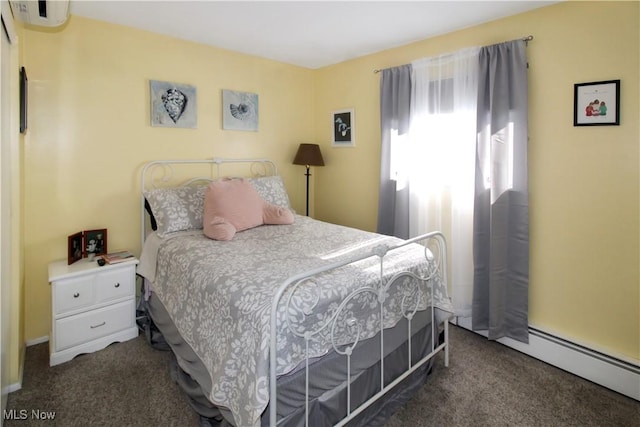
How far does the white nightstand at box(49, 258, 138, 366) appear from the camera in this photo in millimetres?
2354

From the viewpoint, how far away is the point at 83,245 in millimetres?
2689

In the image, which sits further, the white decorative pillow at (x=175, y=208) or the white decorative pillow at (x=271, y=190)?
the white decorative pillow at (x=271, y=190)

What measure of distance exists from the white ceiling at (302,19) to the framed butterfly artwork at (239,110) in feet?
1.47

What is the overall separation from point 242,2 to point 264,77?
53.0 inches

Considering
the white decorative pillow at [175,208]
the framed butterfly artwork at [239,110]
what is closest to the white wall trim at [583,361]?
the white decorative pillow at [175,208]

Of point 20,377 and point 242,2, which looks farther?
point 242,2

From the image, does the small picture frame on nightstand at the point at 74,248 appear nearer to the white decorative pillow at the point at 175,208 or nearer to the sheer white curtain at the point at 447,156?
the white decorative pillow at the point at 175,208

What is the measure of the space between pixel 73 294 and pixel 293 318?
5.94 ft

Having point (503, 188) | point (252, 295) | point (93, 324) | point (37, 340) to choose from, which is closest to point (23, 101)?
point (93, 324)

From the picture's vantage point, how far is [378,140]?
3.57 m

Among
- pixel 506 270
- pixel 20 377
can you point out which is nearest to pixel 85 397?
pixel 20 377

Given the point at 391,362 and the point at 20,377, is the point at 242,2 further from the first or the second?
the point at 20,377

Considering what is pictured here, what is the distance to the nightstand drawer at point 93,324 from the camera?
2.37 metres

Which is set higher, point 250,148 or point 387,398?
point 250,148
